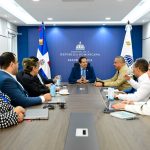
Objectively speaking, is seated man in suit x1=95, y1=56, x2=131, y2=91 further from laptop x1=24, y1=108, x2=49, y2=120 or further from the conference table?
laptop x1=24, y1=108, x2=49, y2=120

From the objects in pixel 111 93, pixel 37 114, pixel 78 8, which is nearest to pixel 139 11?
pixel 78 8

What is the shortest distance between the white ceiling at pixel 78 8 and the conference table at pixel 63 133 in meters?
3.25

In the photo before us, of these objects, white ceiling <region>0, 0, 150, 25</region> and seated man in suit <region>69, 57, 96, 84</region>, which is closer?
white ceiling <region>0, 0, 150, 25</region>

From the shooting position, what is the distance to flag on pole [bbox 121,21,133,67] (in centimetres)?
813

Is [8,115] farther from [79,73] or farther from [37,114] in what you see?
[79,73]

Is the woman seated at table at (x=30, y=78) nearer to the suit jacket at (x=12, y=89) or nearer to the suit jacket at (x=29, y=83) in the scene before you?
the suit jacket at (x=29, y=83)

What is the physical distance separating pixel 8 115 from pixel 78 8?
4.27 metres

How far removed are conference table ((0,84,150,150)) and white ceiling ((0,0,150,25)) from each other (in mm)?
3252

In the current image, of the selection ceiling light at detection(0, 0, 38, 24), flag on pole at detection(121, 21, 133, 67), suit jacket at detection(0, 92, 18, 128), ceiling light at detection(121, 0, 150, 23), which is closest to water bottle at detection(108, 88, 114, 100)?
suit jacket at detection(0, 92, 18, 128)

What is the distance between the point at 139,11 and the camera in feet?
22.9

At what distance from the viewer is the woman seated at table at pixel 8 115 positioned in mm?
2026

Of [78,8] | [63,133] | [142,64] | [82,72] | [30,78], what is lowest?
[63,133]

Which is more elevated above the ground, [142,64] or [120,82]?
[142,64]

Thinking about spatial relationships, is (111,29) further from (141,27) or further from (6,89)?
(6,89)
